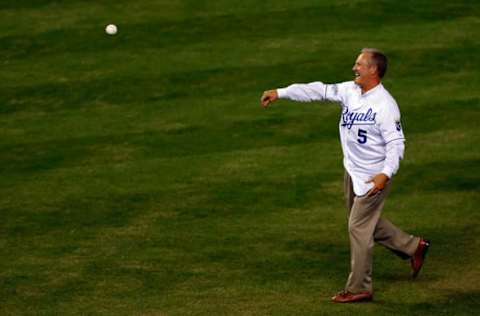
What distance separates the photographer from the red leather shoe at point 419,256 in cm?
997

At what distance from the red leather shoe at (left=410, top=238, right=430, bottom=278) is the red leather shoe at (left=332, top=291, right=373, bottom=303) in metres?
0.70

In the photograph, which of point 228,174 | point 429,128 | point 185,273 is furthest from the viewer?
point 429,128

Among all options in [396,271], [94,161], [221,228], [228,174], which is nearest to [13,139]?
[94,161]

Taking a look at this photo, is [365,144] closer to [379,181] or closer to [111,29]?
[379,181]

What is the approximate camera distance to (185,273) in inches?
402

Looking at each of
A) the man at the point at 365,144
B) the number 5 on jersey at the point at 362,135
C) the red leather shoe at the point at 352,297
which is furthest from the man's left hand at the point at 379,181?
the red leather shoe at the point at 352,297

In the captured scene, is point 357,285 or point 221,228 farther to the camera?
point 221,228

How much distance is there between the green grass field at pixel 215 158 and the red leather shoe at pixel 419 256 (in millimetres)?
125

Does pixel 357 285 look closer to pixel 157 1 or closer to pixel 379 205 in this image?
pixel 379 205

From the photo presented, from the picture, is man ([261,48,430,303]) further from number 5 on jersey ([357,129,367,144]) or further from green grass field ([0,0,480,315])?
green grass field ([0,0,480,315])

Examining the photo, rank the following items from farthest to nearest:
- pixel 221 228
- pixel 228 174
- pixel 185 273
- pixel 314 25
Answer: pixel 314 25 < pixel 228 174 < pixel 221 228 < pixel 185 273

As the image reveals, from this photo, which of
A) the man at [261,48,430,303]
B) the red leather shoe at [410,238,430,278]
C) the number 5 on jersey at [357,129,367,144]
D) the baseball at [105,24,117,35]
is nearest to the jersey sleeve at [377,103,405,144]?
the man at [261,48,430,303]

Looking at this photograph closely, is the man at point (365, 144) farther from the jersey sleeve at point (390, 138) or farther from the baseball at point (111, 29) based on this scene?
the baseball at point (111, 29)

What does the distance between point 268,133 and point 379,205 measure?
15.1 ft
